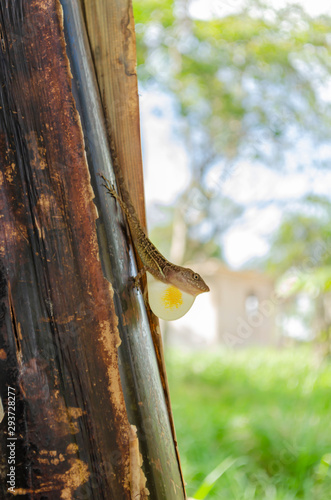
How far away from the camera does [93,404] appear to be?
64 cm

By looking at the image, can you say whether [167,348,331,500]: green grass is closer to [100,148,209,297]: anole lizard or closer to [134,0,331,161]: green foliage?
[100,148,209,297]: anole lizard

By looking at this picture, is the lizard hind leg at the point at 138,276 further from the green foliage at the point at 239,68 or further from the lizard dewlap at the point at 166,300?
the green foliage at the point at 239,68

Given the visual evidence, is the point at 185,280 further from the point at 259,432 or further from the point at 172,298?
the point at 259,432

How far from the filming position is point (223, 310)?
11102 millimetres

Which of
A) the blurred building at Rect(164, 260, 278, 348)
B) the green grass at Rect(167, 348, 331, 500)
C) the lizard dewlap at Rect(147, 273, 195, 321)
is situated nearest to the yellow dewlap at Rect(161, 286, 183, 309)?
the lizard dewlap at Rect(147, 273, 195, 321)

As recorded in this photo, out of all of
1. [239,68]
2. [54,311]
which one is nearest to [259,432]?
[54,311]

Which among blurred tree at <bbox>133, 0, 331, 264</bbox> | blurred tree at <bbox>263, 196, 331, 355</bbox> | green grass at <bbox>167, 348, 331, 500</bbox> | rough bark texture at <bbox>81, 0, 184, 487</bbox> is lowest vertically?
green grass at <bbox>167, 348, 331, 500</bbox>

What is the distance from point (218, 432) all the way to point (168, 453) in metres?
2.89

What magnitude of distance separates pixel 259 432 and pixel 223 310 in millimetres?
8007

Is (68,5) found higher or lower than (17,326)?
higher

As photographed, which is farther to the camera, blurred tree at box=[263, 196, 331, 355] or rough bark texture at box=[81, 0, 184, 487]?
blurred tree at box=[263, 196, 331, 355]

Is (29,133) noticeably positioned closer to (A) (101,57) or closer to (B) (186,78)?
(A) (101,57)

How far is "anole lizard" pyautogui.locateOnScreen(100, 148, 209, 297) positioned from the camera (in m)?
0.83

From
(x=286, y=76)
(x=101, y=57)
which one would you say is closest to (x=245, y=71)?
(x=286, y=76)
